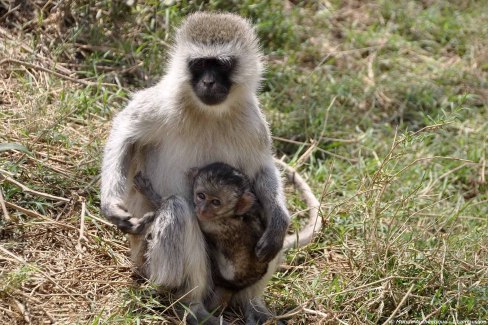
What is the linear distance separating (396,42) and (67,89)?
4.73 metres

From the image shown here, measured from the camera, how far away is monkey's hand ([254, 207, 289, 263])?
587 centimetres

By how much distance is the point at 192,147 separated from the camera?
6.03 meters

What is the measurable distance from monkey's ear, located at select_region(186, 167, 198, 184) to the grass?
0.88m

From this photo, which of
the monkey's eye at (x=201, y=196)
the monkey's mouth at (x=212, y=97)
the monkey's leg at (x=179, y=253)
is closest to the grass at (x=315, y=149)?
the monkey's leg at (x=179, y=253)

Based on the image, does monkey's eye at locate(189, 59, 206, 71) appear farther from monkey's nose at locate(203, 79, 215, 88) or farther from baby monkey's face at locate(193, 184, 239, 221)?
baby monkey's face at locate(193, 184, 239, 221)

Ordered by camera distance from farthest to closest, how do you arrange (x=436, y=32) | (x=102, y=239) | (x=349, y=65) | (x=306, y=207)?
(x=436, y=32)
(x=349, y=65)
(x=306, y=207)
(x=102, y=239)

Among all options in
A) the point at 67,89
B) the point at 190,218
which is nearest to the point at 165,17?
the point at 67,89

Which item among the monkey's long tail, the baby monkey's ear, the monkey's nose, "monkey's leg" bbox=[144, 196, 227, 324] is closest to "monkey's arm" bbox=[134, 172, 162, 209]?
"monkey's leg" bbox=[144, 196, 227, 324]

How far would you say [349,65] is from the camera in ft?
33.9

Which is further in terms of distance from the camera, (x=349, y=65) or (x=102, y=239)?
(x=349, y=65)

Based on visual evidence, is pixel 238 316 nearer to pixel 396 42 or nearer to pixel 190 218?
pixel 190 218

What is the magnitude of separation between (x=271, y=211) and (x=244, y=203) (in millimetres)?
305

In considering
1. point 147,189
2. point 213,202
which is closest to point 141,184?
point 147,189

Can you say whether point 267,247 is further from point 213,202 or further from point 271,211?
point 213,202
